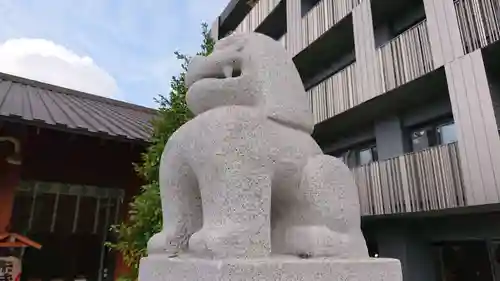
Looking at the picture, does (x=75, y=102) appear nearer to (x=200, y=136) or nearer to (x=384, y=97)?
(x=384, y=97)

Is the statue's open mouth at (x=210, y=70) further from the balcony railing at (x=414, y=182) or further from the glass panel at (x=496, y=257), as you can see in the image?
the glass panel at (x=496, y=257)

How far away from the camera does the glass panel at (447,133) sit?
6219mm

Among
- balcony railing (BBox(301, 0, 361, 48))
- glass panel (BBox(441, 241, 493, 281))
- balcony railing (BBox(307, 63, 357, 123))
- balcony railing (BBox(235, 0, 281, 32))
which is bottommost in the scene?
glass panel (BBox(441, 241, 493, 281))

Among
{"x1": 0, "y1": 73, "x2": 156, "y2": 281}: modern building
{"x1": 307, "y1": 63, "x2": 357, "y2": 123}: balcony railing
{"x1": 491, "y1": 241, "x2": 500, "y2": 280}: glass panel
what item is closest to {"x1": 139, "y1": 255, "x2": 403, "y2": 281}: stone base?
{"x1": 0, "y1": 73, "x2": 156, "y2": 281}: modern building

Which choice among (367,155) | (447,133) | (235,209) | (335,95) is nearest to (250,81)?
(235,209)

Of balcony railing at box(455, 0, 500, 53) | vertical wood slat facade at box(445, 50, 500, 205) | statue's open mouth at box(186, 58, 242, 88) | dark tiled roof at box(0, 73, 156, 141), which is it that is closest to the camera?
statue's open mouth at box(186, 58, 242, 88)

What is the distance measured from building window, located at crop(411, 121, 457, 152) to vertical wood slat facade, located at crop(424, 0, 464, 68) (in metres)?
1.31

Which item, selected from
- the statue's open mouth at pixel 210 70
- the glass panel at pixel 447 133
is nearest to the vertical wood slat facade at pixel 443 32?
the glass panel at pixel 447 133

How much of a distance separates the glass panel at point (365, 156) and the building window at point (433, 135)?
1130 millimetres

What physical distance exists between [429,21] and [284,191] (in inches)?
A: 221

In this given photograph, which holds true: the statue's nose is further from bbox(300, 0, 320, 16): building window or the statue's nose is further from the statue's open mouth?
bbox(300, 0, 320, 16): building window

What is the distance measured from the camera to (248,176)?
1.43m

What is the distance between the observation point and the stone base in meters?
1.23

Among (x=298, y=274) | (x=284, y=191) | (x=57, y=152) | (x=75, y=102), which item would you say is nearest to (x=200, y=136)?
(x=284, y=191)
